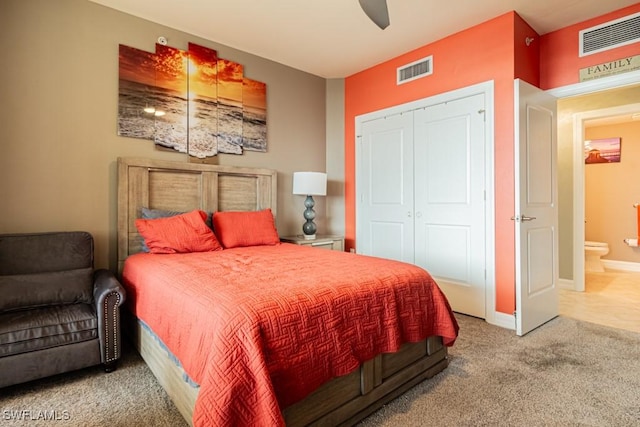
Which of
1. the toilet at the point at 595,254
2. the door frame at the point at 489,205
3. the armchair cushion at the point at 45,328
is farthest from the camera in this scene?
the toilet at the point at 595,254

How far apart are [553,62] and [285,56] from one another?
2.71m

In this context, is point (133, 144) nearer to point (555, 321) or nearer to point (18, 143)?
point (18, 143)

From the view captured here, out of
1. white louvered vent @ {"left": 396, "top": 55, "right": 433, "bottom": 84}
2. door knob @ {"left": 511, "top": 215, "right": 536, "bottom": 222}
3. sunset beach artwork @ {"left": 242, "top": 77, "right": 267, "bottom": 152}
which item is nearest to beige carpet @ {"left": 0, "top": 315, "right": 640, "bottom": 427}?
door knob @ {"left": 511, "top": 215, "right": 536, "bottom": 222}

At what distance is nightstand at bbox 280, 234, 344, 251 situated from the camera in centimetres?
365

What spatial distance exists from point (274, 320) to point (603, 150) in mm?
6944

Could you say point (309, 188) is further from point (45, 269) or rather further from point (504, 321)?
point (45, 269)

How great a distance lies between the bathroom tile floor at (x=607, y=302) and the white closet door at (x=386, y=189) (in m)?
1.74

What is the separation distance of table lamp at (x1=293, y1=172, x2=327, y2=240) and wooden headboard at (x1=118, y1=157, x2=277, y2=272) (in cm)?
27

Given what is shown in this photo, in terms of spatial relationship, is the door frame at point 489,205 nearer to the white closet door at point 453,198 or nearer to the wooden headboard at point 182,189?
the white closet door at point 453,198

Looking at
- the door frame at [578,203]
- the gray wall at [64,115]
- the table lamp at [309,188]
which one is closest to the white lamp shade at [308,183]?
→ the table lamp at [309,188]

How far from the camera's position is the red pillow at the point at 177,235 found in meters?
2.61

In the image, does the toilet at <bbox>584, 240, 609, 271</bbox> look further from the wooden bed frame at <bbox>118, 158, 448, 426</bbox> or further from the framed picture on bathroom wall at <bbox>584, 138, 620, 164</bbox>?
the wooden bed frame at <bbox>118, 158, 448, 426</bbox>

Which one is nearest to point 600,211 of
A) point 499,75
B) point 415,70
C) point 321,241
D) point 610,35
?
point 610,35

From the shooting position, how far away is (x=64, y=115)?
2654 millimetres
